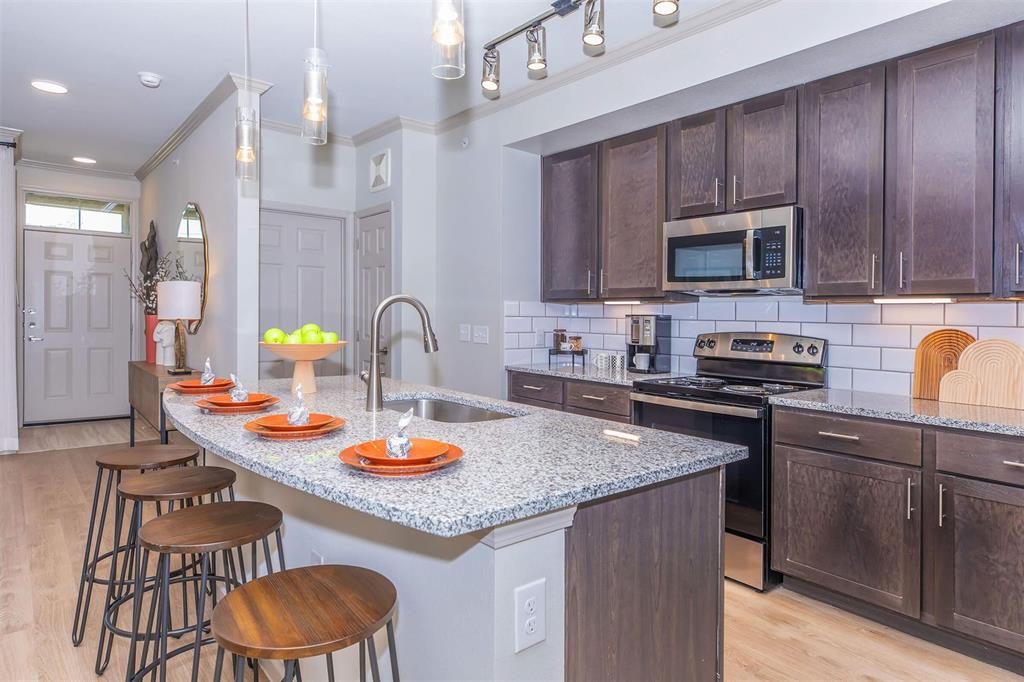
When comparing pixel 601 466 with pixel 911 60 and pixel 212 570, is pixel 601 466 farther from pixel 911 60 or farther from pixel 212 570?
pixel 911 60

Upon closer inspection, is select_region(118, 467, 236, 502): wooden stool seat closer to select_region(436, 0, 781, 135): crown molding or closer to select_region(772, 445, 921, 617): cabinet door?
select_region(772, 445, 921, 617): cabinet door

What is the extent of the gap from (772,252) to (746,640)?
172 centimetres

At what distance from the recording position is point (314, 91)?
6.65 feet

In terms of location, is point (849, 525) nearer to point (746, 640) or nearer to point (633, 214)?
point (746, 640)

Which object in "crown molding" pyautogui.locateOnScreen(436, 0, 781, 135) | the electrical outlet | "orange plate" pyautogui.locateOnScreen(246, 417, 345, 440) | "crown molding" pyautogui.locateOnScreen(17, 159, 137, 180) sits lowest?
the electrical outlet

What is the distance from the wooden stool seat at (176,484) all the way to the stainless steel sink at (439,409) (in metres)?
0.64

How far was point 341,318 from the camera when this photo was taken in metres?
5.35

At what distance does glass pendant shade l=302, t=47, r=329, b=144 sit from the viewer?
6.64 ft

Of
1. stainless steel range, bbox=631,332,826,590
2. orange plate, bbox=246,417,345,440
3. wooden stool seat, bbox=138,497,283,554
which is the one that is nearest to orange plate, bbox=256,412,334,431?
orange plate, bbox=246,417,345,440

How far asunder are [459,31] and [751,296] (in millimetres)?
2492

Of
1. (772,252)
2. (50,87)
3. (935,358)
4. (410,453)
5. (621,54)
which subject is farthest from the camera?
(50,87)

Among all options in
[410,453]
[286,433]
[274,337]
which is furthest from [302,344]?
[410,453]

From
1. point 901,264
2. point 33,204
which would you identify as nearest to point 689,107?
point 901,264

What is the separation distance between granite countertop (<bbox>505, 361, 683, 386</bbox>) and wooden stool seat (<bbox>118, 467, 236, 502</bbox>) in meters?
2.05
